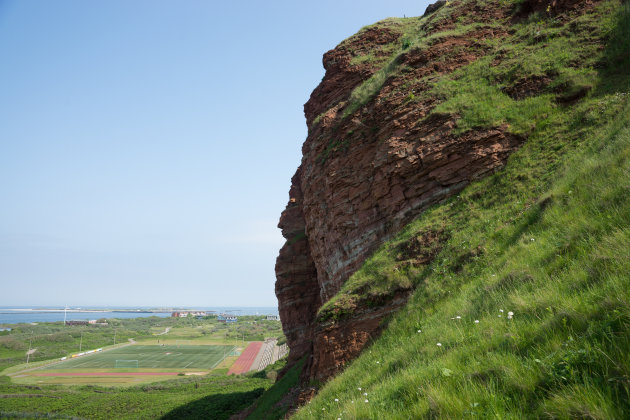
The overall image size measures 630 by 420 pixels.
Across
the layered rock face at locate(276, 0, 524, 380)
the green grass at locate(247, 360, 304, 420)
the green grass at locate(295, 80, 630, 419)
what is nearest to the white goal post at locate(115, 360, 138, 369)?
the green grass at locate(247, 360, 304, 420)

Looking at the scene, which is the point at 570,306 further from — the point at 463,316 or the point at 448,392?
the point at 463,316

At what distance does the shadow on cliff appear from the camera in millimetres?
31700

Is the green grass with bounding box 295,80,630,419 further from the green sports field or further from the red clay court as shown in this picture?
the green sports field

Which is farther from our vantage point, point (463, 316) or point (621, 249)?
point (463, 316)

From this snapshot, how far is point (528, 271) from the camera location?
5.10 m

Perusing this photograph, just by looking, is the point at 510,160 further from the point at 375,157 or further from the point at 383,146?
the point at 375,157

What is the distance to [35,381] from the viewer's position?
190ft

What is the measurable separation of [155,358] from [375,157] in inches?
3889

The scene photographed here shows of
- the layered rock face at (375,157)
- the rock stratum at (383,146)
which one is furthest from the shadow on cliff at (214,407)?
the rock stratum at (383,146)

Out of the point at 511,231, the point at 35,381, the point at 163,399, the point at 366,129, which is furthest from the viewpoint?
the point at 35,381

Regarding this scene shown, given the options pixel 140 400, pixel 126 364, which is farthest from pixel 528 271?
pixel 126 364

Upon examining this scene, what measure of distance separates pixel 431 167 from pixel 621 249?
880cm

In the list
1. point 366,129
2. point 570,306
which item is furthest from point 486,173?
point 570,306

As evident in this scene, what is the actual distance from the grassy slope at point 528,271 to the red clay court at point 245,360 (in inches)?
2597
